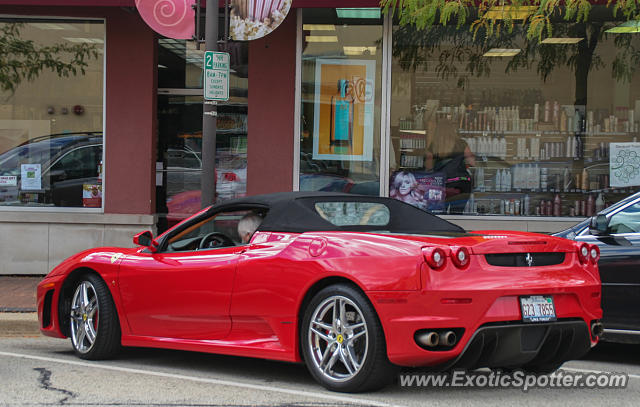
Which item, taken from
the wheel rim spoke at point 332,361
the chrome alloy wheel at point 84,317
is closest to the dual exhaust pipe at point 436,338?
the wheel rim spoke at point 332,361

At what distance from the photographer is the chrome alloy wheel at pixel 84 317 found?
7.41 metres

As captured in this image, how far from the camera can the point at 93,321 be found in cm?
743

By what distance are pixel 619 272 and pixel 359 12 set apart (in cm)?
650

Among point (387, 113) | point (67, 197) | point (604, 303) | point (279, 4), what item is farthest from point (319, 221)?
point (67, 197)

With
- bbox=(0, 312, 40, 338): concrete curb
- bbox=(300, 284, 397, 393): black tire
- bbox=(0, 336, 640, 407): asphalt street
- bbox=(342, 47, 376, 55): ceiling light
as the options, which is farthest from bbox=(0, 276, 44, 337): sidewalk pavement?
bbox=(342, 47, 376, 55): ceiling light

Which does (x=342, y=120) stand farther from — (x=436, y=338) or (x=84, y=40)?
(x=436, y=338)

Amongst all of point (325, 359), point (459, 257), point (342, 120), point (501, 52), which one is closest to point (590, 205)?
point (501, 52)

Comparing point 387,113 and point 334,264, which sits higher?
point 387,113

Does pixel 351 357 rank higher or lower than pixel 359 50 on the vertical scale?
lower

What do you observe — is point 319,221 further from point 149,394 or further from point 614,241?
point 614,241

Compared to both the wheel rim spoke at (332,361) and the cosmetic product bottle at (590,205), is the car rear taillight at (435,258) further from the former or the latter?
the cosmetic product bottle at (590,205)

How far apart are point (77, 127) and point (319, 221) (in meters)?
7.57

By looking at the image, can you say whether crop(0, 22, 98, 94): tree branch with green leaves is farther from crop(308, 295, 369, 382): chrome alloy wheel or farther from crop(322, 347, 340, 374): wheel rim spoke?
crop(322, 347, 340, 374): wheel rim spoke

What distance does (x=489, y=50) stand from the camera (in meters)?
12.8
